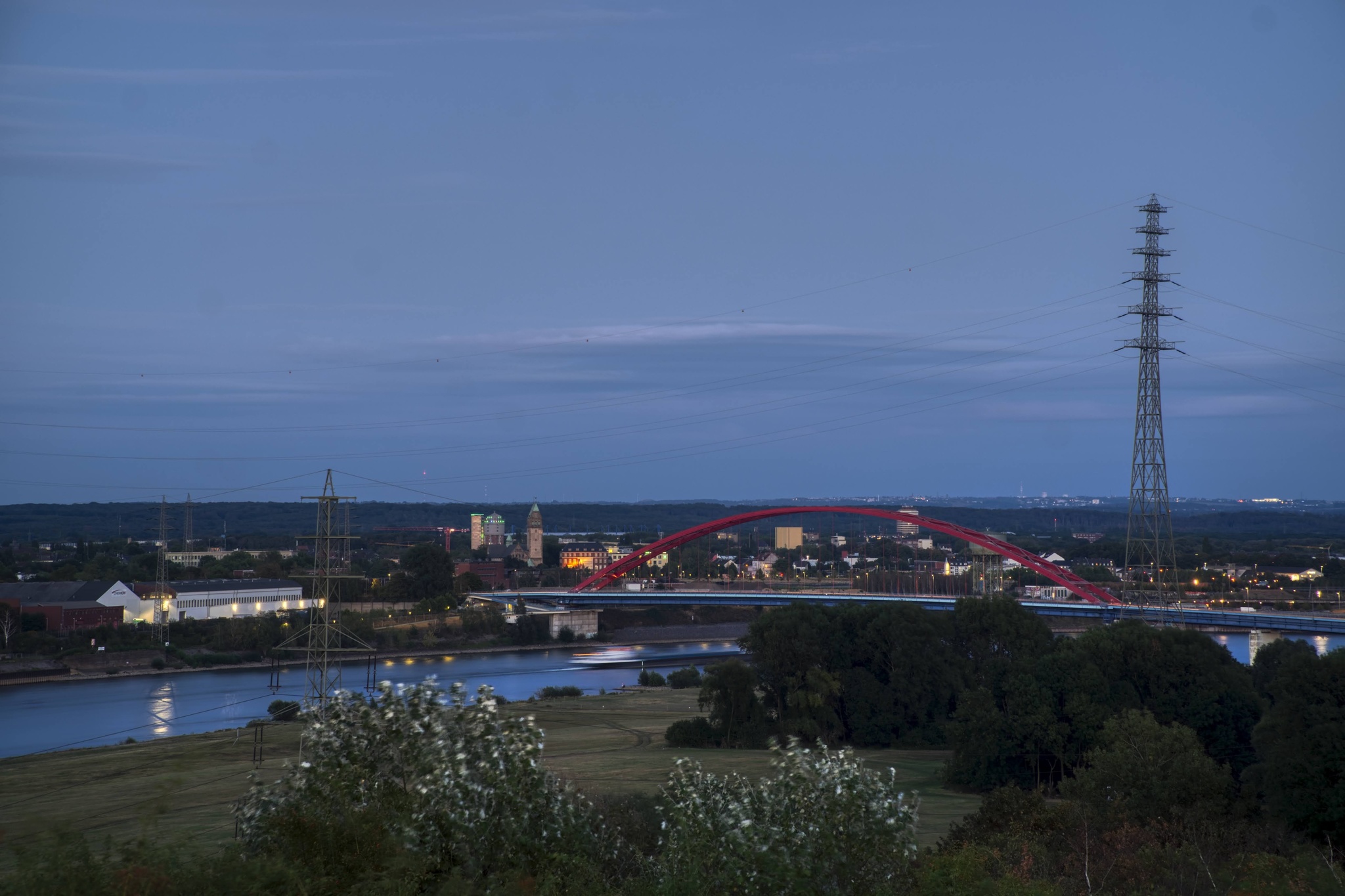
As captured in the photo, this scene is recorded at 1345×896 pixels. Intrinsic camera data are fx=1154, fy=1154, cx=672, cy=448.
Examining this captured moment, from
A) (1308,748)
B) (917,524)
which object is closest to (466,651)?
(917,524)

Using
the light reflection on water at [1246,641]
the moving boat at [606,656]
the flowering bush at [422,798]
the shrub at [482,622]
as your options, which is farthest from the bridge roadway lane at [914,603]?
the flowering bush at [422,798]

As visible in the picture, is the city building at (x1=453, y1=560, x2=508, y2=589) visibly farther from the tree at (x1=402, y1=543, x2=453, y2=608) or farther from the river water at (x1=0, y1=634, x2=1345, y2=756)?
the river water at (x1=0, y1=634, x2=1345, y2=756)

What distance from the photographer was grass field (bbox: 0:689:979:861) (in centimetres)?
1336

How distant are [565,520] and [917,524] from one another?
8864 centimetres

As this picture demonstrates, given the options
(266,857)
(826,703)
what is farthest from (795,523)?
(266,857)

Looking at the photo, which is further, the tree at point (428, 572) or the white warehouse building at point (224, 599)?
the tree at point (428, 572)

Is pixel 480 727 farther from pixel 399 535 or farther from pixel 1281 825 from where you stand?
pixel 399 535

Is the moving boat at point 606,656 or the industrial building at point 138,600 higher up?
the industrial building at point 138,600

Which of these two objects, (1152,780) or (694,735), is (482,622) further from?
(1152,780)

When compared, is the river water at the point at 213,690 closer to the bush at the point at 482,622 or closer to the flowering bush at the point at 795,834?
the bush at the point at 482,622

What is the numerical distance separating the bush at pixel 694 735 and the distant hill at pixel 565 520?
69857 mm

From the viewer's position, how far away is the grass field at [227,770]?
13.4 meters

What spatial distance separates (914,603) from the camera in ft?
106

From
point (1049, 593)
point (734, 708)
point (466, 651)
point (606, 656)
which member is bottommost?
point (606, 656)
